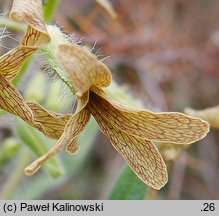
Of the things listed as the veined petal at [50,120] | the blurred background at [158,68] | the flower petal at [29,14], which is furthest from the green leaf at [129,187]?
the blurred background at [158,68]

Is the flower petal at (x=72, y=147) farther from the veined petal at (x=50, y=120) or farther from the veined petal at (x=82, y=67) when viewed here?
the veined petal at (x=82, y=67)

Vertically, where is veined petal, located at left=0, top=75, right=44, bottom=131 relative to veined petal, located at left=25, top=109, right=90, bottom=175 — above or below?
above

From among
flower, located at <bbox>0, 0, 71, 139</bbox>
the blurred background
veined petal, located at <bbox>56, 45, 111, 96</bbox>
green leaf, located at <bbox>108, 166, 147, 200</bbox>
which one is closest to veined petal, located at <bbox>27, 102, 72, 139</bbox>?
flower, located at <bbox>0, 0, 71, 139</bbox>

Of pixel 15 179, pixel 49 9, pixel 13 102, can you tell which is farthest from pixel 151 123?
pixel 15 179

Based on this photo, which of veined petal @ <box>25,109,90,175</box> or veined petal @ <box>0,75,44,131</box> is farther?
veined petal @ <box>0,75,44,131</box>

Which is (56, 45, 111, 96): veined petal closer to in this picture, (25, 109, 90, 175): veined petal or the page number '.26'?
(25, 109, 90, 175): veined petal

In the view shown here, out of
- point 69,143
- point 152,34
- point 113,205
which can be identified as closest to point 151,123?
point 69,143

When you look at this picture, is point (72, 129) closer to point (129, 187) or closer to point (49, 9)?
point (49, 9)

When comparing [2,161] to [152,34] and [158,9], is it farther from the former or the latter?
[158,9]
